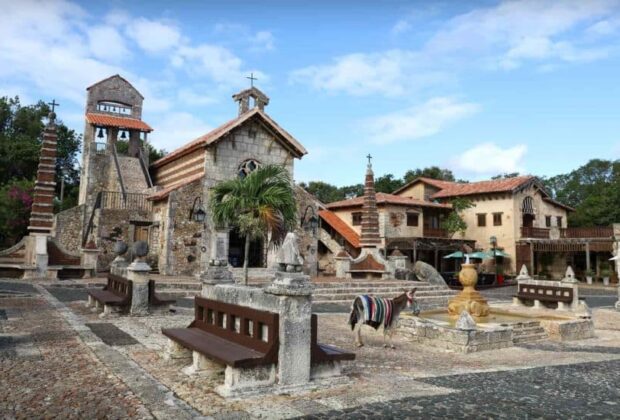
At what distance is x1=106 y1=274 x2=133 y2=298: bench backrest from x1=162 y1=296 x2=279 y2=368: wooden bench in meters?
4.80

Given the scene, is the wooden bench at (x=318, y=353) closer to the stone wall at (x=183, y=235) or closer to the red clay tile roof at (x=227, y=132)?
the stone wall at (x=183, y=235)

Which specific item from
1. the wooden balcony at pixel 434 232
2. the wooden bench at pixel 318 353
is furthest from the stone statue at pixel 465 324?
the wooden balcony at pixel 434 232

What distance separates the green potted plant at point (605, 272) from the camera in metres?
31.2

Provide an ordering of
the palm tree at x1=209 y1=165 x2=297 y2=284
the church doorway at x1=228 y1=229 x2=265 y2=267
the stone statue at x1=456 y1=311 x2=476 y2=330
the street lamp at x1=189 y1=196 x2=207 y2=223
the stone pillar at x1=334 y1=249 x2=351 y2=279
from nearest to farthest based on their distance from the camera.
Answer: the stone statue at x1=456 y1=311 x2=476 y2=330 → the palm tree at x1=209 y1=165 x2=297 y2=284 → the street lamp at x1=189 y1=196 x2=207 y2=223 → the church doorway at x1=228 y1=229 x2=265 y2=267 → the stone pillar at x1=334 y1=249 x2=351 y2=279

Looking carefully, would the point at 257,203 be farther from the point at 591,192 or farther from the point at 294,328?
the point at 591,192

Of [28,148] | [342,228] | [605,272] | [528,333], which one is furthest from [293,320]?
[28,148]

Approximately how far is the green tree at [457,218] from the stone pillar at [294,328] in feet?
101

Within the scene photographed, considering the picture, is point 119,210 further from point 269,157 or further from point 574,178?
point 574,178

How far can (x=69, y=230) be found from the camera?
78.9 ft

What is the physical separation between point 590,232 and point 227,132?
25799 millimetres

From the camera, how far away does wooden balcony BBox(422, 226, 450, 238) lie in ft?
115

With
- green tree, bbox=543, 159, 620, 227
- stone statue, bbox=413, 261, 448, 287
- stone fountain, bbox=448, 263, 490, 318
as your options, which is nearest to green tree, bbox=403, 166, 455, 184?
green tree, bbox=543, 159, 620, 227

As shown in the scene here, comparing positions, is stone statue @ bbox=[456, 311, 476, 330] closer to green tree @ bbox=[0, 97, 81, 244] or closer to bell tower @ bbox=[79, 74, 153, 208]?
bell tower @ bbox=[79, 74, 153, 208]

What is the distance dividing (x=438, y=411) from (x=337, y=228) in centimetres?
2796
